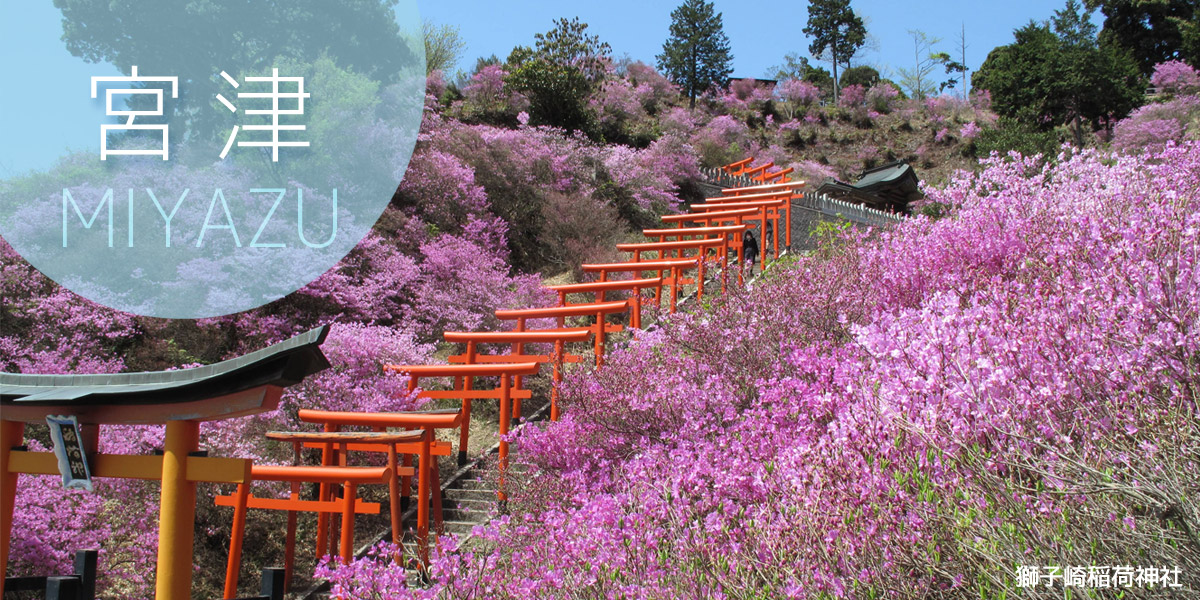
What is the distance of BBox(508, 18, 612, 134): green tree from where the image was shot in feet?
75.5

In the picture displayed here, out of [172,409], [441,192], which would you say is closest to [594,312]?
[172,409]

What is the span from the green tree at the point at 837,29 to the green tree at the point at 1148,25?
41.6 ft

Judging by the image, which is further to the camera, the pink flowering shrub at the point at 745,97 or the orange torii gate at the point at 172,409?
the pink flowering shrub at the point at 745,97

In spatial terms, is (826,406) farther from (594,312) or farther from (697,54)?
(697,54)

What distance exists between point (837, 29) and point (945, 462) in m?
47.0

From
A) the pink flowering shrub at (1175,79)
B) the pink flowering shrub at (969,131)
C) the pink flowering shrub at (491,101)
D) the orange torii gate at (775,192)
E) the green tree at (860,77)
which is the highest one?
the green tree at (860,77)

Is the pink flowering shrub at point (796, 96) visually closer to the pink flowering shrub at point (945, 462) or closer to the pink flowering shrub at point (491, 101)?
the pink flowering shrub at point (491, 101)

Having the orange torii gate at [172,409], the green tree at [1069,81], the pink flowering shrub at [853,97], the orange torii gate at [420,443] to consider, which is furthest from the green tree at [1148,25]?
the orange torii gate at [172,409]

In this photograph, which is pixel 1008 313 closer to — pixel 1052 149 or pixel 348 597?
pixel 348 597

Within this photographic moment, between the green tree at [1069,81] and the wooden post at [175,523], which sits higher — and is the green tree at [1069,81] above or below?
above

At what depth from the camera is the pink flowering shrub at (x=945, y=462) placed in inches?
108

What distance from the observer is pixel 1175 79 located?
100ft

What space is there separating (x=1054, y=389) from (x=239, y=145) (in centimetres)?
1275

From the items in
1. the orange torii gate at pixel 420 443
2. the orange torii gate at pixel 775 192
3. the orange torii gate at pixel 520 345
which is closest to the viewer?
the orange torii gate at pixel 420 443
